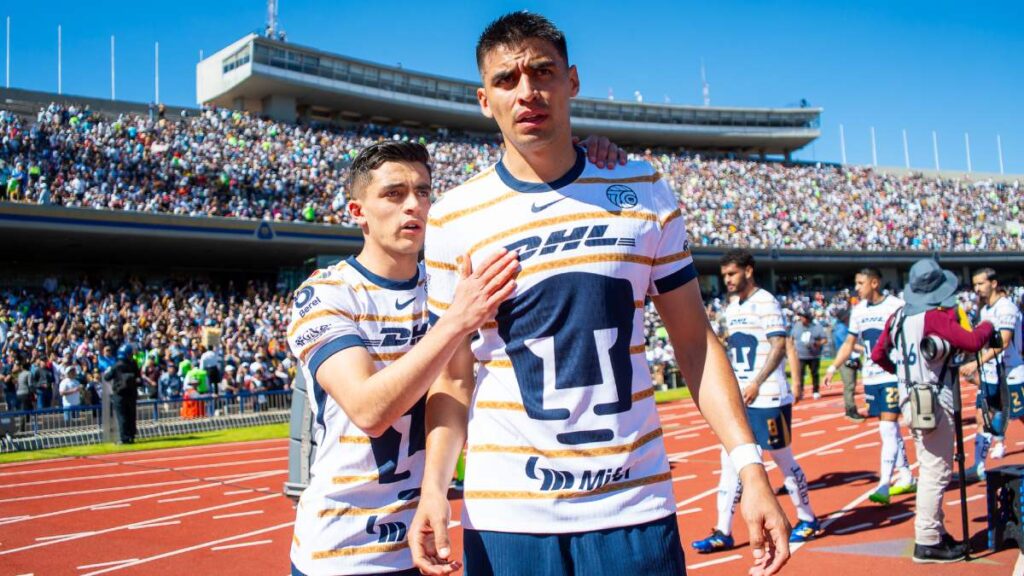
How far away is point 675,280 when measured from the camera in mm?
2373

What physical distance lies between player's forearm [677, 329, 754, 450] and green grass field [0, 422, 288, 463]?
49.4ft

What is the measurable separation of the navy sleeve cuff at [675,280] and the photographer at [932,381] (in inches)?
173

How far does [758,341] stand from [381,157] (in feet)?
16.4

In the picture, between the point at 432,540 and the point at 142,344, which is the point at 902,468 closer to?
the point at 432,540

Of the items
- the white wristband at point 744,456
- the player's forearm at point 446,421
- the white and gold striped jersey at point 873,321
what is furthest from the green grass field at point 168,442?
the white wristband at point 744,456

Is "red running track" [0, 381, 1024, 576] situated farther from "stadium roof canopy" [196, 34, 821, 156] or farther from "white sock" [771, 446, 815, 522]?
"stadium roof canopy" [196, 34, 821, 156]

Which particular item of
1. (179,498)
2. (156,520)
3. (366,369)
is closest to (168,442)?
(179,498)

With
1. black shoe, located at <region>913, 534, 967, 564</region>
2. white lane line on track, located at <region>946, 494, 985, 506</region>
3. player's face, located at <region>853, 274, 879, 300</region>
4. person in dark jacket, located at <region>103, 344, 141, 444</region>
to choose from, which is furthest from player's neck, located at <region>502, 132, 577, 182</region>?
person in dark jacket, located at <region>103, 344, 141, 444</region>

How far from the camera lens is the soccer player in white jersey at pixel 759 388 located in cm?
652

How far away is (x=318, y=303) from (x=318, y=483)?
0.65 m

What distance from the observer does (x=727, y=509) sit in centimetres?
647

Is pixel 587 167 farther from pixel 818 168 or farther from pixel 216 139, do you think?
A: pixel 818 168

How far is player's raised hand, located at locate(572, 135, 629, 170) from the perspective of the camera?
7.94 ft

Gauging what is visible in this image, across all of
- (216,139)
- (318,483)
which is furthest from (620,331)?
(216,139)
